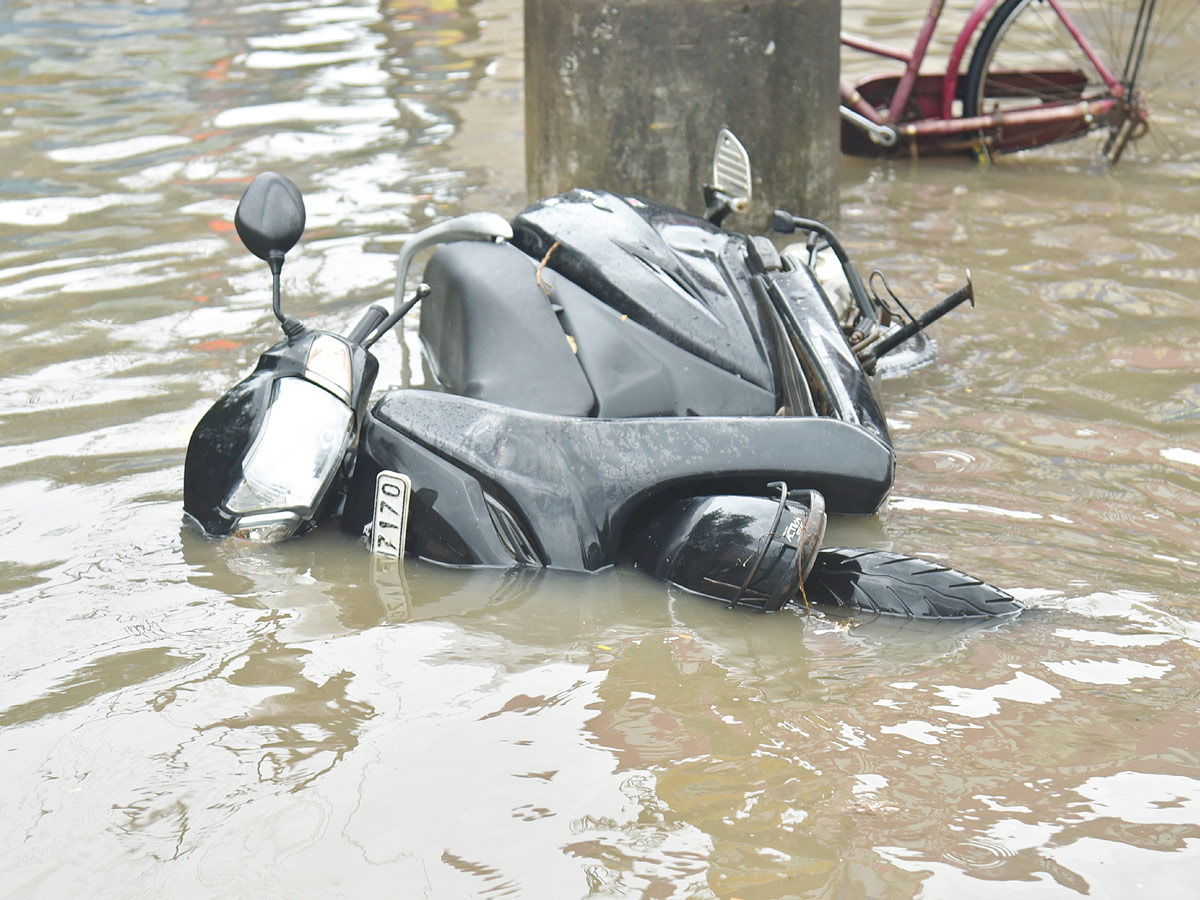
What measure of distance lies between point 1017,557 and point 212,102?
696cm

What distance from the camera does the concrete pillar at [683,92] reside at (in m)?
5.22

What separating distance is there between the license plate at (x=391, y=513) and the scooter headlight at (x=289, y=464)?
0.42ft

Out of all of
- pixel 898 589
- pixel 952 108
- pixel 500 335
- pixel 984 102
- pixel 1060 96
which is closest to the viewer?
pixel 898 589

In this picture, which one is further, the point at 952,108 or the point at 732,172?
the point at 952,108

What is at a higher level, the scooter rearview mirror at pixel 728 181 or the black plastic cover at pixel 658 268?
the scooter rearview mirror at pixel 728 181

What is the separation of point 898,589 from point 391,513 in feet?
3.75

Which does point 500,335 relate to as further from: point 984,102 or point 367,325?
point 984,102

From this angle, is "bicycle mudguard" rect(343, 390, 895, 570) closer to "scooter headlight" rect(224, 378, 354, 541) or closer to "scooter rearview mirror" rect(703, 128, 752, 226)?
"scooter headlight" rect(224, 378, 354, 541)

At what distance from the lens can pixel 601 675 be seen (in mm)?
2494

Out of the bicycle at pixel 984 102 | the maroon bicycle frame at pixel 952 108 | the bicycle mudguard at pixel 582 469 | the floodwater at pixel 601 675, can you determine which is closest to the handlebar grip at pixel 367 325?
the bicycle mudguard at pixel 582 469

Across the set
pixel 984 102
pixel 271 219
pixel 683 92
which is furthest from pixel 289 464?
pixel 984 102

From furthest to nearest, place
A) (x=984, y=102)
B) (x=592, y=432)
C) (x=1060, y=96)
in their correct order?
(x=984, y=102)
(x=1060, y=96)
(x=592, y=432)

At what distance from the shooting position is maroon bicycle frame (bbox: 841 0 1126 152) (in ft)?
22.0

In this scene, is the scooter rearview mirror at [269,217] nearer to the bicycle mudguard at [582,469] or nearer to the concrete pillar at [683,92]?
the bicycle mudguard at [582,469]
